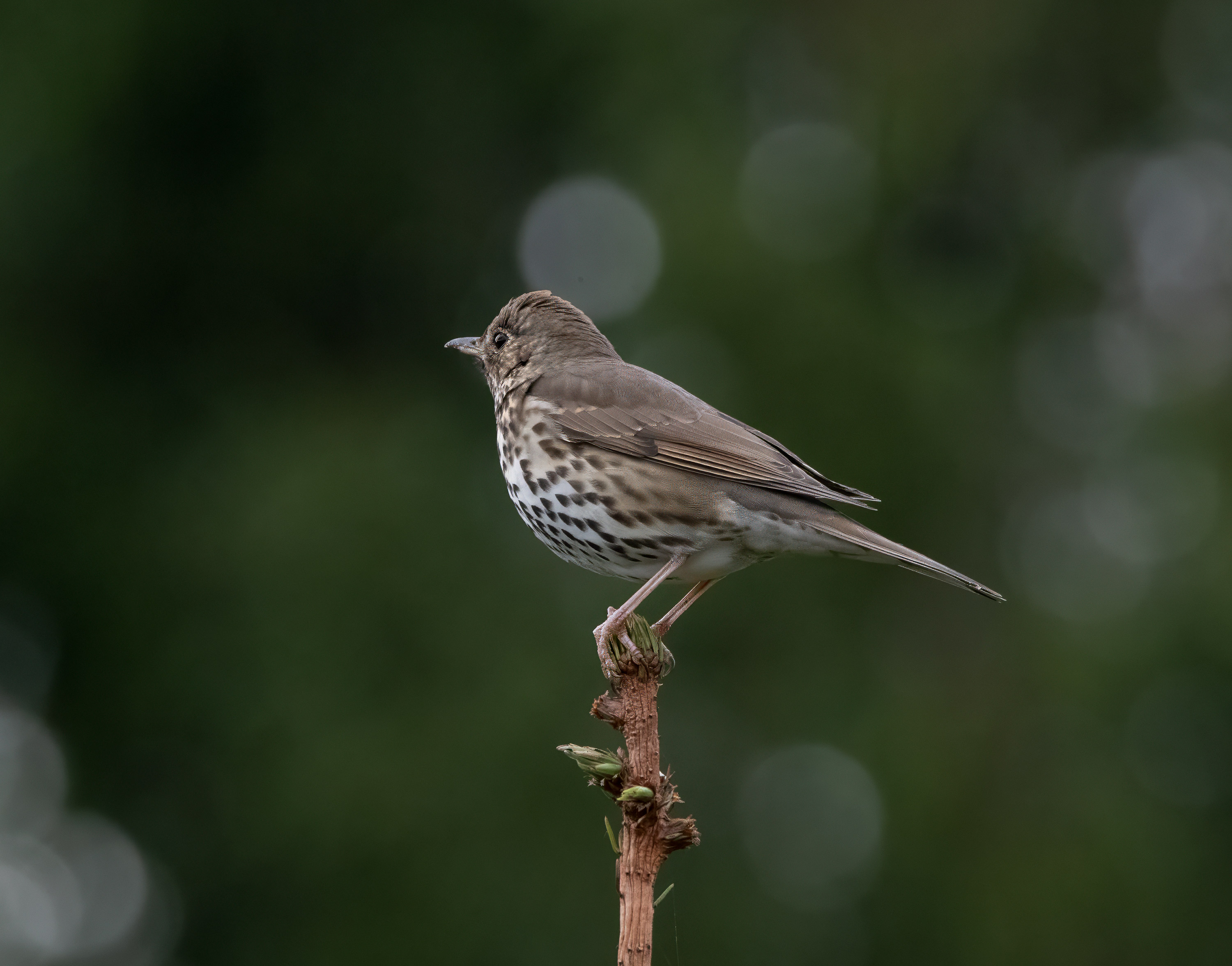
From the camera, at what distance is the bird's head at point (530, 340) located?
15.8 ft

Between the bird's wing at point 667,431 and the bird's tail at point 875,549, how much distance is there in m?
0.07

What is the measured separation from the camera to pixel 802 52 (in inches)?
386

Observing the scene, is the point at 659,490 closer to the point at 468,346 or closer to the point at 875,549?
the point at 875,549

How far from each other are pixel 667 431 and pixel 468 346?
46.5 inches

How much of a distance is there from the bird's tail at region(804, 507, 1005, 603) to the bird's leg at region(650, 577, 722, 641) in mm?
495

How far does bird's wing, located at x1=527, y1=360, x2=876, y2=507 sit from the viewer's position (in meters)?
3.98

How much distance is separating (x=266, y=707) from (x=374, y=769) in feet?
2.80

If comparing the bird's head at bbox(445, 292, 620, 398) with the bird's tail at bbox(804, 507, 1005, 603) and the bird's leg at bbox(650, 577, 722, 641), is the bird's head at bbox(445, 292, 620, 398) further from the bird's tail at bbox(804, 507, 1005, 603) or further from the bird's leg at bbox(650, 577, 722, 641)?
the bird's tail at bbox(804, 507, 1005, 603)

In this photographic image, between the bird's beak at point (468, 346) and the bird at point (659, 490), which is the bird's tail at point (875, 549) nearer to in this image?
the bird at point (659, 490)

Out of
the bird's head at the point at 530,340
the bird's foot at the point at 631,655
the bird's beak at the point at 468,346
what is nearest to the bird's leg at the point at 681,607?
the bird's foot at the point at 631,655

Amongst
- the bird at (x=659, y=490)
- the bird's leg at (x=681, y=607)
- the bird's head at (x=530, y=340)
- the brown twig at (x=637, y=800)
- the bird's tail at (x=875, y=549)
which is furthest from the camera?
the bird's head at (x=530, y=340)

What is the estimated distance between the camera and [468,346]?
5.05m

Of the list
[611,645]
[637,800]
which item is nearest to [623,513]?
[611,645]

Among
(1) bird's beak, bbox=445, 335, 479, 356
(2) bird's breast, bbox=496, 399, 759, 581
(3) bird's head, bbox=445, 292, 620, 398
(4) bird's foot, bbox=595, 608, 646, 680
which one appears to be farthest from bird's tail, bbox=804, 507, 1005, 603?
(1) bird's beak, bbox=445, 335, 479, 356
